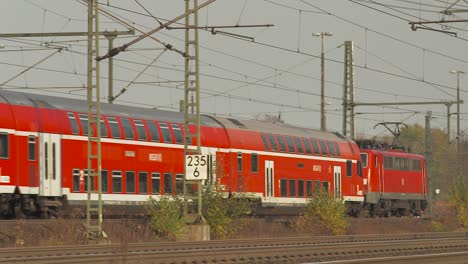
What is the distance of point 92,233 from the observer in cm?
3331

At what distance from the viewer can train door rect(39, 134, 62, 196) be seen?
34.4 meters

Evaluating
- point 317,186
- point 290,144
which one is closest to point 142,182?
point 317,186

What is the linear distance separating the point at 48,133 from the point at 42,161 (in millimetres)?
992

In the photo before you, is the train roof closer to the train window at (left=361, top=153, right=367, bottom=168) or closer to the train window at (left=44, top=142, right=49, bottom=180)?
the train window at (left=44, top=142, right=49, bottom=180)

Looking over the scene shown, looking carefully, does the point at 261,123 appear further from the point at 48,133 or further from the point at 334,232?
the point at 48,133

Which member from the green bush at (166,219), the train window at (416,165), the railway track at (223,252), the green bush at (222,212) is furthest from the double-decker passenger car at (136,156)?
the train window at (416,165)

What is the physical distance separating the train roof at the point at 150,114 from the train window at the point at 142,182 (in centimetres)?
218

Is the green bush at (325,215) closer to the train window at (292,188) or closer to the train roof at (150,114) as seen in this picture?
the train window at (292,188)

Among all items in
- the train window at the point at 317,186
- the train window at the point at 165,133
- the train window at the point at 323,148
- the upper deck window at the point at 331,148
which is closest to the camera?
the train window at the point at 165,133

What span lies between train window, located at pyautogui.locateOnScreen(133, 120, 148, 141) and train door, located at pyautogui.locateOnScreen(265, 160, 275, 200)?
8.58 m

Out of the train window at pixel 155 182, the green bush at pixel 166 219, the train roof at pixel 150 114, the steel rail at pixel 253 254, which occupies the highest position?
the train roof at pixel 150 114

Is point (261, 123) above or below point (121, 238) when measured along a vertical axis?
above

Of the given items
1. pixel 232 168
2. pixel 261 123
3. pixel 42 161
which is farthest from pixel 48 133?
pixel 261 123

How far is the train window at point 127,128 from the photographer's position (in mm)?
38375
